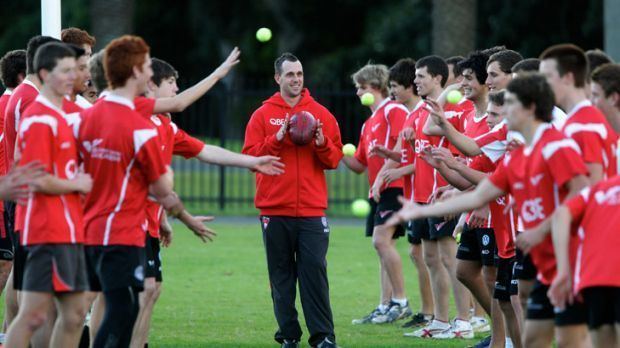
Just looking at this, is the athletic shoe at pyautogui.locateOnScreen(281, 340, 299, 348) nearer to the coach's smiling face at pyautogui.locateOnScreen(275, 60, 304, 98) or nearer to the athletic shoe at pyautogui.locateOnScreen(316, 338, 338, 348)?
the athletic shoe at pyautogui.locateOnScreen(316, 338, 338, 348)

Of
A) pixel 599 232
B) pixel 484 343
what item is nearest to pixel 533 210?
pixel 599 232

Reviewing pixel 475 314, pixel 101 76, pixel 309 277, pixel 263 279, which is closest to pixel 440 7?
pixel 263 279

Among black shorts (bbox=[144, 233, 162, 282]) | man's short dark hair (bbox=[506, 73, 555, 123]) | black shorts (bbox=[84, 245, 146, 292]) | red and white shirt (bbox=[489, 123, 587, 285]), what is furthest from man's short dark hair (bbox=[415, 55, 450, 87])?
black shorts (bbox=[84, 245, 146, 292])

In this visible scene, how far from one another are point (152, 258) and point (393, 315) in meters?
3.75

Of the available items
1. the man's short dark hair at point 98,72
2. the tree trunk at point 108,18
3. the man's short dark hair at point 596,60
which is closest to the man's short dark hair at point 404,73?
the man's short dark hair at point 596,60

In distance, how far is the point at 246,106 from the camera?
40.7 meters

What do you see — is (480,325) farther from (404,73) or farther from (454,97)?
(404,73)

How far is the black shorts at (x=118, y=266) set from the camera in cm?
762

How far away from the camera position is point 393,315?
1194cm

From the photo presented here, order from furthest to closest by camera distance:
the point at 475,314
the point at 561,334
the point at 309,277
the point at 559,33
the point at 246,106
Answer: the point at 246,106 < the point at 559,33 < the point at 475,314 < the point at 309,277 < the point at 561,334

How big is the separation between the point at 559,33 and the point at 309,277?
83.0ft

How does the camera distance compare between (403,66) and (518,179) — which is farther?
(403,66)

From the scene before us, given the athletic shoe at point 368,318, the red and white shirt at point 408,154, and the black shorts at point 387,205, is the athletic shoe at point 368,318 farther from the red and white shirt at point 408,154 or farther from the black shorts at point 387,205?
the red and white shirt at point 408,154

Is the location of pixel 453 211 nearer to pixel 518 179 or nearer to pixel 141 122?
pixel 518 179
